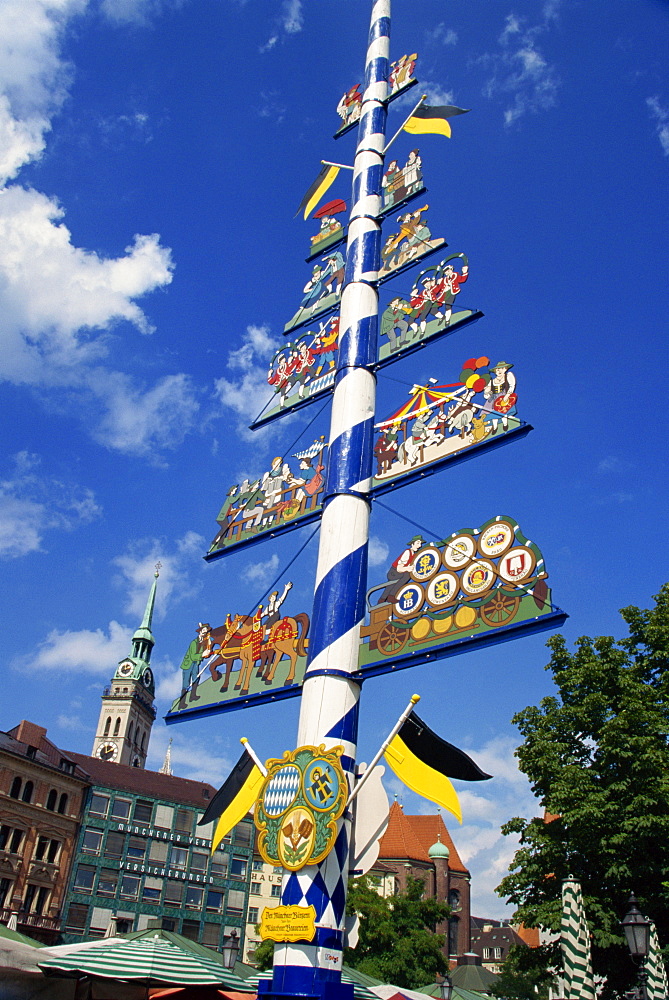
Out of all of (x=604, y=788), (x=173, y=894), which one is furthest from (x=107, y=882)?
(x=604, y=788)

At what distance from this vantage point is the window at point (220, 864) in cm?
4516

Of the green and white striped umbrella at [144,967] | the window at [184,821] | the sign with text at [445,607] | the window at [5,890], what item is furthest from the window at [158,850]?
the sign with text at [445,607]

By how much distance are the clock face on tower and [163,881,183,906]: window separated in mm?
37959

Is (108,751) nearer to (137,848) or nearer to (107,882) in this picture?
(137,848)

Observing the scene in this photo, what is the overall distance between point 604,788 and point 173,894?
35.3 metres

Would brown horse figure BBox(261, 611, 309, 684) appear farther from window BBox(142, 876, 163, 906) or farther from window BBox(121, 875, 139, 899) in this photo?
window BBox(142, 876, 163, 906)

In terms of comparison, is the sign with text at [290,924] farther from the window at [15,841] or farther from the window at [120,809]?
the window at [120,809]

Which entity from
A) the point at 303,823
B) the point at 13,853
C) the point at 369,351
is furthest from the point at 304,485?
the point at 13,853

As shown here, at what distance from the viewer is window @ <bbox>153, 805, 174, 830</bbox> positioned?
4409 cm

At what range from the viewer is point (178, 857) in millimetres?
43750

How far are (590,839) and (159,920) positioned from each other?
1372 inches

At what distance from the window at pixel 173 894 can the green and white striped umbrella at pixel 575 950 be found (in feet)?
128

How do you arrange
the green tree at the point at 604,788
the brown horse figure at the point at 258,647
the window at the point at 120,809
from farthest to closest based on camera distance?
the window at the point at 120,809 < the green tree at the point at 604,788 < the brown horse figure at the point at 258,647

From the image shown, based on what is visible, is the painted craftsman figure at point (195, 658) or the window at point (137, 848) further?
the window at point (137, 848)
